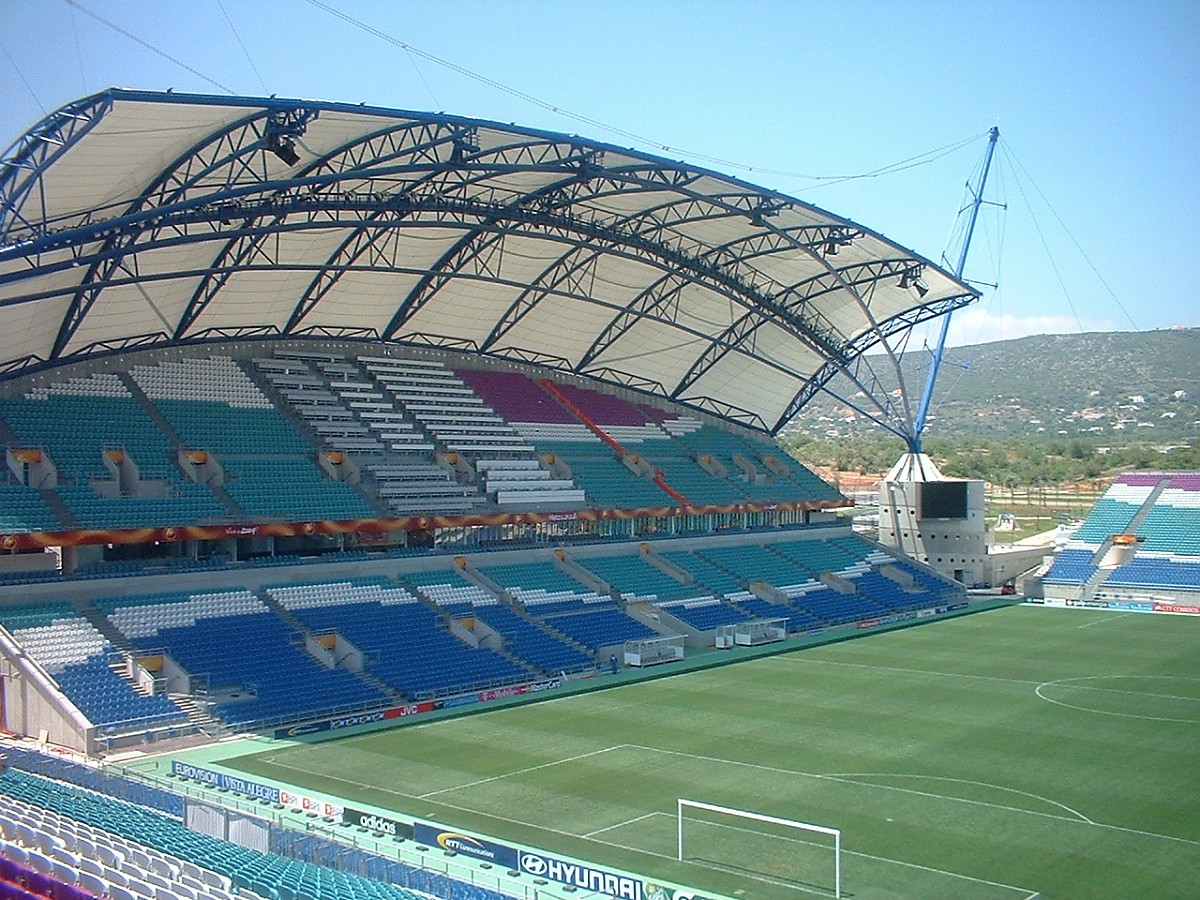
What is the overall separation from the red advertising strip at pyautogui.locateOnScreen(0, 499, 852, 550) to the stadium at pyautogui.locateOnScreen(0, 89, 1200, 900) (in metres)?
0.12

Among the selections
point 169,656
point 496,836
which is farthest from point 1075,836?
point 169,656

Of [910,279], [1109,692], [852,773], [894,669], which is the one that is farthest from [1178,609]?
[852,773]

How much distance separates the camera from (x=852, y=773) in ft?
84.9

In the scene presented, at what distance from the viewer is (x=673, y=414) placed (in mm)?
60812

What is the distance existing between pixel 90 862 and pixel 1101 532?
183 feet

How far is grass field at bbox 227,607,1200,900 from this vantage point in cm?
1980

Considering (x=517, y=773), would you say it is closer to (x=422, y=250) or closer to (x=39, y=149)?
(x=39, y=149)

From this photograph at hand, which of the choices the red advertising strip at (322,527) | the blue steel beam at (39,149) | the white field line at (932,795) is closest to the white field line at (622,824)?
the white field line at (932,795)

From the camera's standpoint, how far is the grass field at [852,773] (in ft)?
65.0

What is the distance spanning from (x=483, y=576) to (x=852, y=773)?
1958 centimetres

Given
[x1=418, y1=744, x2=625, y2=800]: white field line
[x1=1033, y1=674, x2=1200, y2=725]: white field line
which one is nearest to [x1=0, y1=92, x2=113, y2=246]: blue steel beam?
[x1=418, y1=744, x2=625, y2=800]: white field line

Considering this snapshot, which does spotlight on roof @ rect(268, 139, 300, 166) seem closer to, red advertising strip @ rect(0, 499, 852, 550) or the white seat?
red advertising strip @ rect(0, 499, 852, 550)

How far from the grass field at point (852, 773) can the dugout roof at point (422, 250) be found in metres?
Answer: 13.8

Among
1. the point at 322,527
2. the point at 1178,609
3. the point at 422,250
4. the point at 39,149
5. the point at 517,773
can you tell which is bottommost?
the point at 517,773
